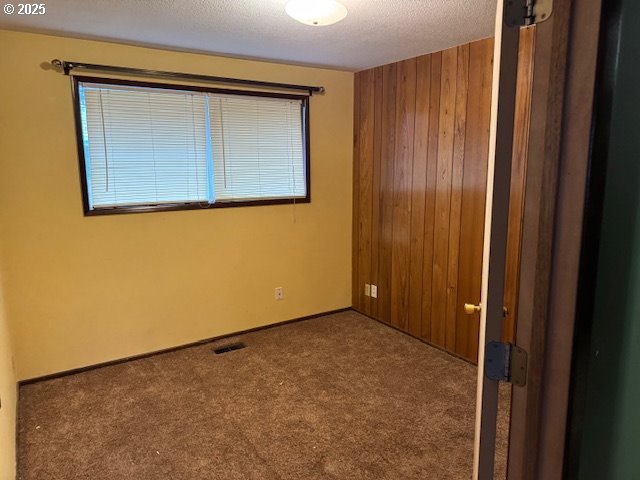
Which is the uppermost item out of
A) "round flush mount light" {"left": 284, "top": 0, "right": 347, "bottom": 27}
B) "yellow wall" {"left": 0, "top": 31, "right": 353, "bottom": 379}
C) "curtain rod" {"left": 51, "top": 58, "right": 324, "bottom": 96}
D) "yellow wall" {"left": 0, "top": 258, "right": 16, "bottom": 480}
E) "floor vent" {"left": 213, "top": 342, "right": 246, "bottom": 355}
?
"round flush mount light" {"left": 284, "top": 0, "right": 347, "bottom": 27}

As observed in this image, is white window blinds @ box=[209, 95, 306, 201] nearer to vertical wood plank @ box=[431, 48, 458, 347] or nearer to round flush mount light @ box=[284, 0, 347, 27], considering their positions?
vertical wood plank @ box=[431, 48, 458, 347]

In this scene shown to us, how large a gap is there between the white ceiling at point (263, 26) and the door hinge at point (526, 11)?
1.53m

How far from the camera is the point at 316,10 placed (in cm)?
210

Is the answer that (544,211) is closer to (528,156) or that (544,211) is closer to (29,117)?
(528,156)

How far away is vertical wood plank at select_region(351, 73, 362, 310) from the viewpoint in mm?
3982

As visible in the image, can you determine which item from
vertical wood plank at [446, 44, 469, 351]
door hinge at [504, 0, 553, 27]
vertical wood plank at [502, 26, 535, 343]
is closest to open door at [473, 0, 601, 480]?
door hinge at [504, 0, 553, 27]

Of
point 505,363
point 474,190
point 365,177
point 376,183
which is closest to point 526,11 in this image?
point 505,363

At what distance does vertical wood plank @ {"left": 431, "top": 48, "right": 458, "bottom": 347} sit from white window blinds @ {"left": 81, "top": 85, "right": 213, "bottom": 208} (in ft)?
5.79

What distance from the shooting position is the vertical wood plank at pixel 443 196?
10.2ft

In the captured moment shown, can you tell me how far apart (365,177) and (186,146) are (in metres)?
1.58

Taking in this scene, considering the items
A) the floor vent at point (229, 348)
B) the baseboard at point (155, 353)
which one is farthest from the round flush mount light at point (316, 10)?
the baseboard at point (155, 353)

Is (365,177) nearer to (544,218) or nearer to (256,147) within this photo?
(256,147)

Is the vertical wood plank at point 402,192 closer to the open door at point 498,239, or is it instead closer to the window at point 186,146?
the window at point 186,146

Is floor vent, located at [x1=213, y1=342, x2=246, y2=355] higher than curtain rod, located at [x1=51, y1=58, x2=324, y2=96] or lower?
lower
